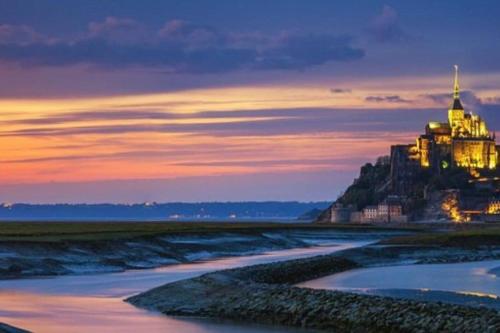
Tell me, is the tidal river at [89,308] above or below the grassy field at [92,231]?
below

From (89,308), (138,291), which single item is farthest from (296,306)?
(138,291)

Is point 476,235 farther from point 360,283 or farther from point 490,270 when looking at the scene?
point 360,283

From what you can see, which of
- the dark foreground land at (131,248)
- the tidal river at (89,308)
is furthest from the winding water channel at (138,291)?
the dark foreground land at (131,248)

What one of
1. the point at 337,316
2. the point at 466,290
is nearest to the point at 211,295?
the point at 337,316

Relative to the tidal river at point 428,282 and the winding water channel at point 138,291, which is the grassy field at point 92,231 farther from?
the tidal river at point 428,282

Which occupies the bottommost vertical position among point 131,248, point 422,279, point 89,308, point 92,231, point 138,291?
point 89,308

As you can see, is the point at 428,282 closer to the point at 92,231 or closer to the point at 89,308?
the point at 89,308

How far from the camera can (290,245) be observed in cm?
10575

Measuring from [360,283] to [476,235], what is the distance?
52971mm

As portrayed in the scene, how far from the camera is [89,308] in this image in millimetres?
39031

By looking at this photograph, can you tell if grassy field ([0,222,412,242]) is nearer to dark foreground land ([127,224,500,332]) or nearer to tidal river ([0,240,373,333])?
tidal river ([0,240,373,333])

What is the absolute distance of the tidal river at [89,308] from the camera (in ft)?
108

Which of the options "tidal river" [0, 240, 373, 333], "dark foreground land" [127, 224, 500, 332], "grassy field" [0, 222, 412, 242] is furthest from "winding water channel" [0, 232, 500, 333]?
"grassy field" [0, 222, 412, 242]

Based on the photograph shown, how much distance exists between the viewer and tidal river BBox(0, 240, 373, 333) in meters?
32.9
